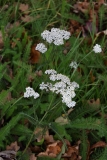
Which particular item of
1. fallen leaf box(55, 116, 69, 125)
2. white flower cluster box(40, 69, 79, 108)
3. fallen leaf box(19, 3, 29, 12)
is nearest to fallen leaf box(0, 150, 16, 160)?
fallen leaf box(55, 116, 69, 125)

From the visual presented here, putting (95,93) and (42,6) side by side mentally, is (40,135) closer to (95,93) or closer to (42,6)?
(95,93)

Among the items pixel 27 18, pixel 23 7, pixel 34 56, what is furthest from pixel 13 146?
pixel 23 7

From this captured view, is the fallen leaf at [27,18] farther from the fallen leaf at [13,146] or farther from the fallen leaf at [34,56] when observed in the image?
the fallen leaf at [13,146]

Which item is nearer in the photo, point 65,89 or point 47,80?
point 65,89

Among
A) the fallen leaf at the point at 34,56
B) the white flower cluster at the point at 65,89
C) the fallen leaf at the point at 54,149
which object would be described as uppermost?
the fallen leaf at the point at 34,56

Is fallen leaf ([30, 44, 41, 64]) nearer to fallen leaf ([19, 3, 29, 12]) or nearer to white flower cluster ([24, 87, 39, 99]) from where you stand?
fallen leaf ([19, 3, 29, 12])

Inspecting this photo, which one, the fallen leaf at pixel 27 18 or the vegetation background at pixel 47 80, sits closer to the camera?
the vegetation background at pixel 47 80

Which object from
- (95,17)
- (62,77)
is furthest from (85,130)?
(95,17)

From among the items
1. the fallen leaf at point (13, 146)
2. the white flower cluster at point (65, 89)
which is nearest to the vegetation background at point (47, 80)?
the fallen leaf at point (13, 146)

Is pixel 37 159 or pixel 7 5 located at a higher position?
pixel 7 5

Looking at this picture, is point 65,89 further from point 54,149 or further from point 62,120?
point 54,149

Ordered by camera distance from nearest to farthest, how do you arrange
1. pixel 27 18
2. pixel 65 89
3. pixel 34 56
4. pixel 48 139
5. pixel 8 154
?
pixel 65 89, pixel 8 154, pixel 48 139, pixel 34 56, pixel 27 18
